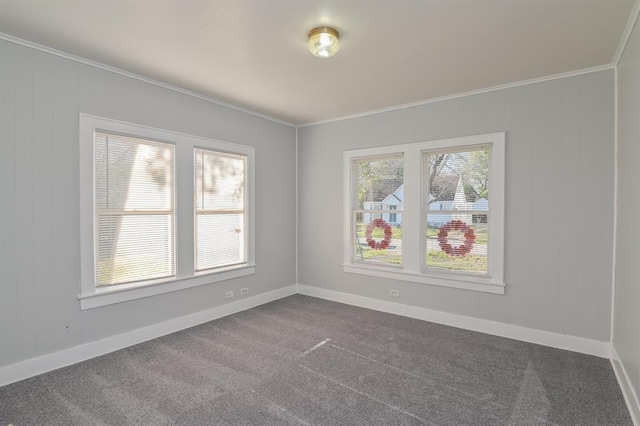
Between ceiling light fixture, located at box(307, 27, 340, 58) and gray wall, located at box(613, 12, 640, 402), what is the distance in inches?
80.5

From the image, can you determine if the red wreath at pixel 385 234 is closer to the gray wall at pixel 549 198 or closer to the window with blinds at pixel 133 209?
the gray wall at pixel 549 198

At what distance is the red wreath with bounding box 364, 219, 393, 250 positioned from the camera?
449 cm

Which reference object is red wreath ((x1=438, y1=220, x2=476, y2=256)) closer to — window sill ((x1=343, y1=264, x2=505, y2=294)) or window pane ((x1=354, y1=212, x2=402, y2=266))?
window sill ((x1=343, y1=264, x2=505, y2=294))

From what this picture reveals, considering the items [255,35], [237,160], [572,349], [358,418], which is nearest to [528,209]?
[572,349]

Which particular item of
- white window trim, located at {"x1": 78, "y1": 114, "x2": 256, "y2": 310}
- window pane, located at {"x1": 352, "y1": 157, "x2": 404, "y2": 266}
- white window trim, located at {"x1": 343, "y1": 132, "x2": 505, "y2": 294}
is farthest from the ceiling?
window pane, located at {"x1": 352, "y1": 157, "x2": 404, "y2": 266}

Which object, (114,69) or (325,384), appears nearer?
(325,384)

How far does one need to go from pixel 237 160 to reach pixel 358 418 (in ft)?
11.0

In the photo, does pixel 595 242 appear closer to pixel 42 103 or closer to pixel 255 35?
pixel 255 35

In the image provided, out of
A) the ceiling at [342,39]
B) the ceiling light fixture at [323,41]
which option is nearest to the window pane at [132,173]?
the ceiling at [342,39]

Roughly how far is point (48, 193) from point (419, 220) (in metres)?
3.84

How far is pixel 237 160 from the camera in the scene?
4.39 meters

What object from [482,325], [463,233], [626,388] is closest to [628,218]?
[626,388]

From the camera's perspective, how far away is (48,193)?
2.76m

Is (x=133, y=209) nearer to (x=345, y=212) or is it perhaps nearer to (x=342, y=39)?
(x=342, y=39)
